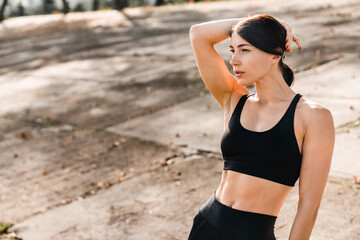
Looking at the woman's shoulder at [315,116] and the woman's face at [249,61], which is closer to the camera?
the woman's shoulder at [315,116]

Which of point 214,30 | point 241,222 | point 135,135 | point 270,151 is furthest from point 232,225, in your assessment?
point 135,135

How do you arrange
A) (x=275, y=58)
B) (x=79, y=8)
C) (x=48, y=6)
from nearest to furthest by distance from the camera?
(x=275, y=58) → (x=79, y=8) → (x=48, y=6)

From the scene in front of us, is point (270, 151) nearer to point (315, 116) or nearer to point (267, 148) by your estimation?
point (267, 148)

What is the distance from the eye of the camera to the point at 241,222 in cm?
263

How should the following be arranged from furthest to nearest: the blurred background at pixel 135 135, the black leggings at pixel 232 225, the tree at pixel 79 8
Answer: the tree at pixel 79 8, the blurred background at pixel 135 135, the black leggings at pixel 232 225

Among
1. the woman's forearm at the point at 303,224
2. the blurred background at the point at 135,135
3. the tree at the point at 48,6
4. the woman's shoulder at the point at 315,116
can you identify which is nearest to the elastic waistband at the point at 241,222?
the woman's forearm at the point at 303,224

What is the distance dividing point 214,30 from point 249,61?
534mm

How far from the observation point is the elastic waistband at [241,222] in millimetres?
2613

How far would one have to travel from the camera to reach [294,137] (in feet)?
8.31

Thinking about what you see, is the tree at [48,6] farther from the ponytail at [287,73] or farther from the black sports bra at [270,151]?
the black sports bra at [270,151]

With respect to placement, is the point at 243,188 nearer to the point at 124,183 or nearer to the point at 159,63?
the point at 124,183

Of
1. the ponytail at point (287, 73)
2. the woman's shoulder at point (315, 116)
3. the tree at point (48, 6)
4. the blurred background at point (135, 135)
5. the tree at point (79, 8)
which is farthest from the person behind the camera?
the tree at point (79, 8)

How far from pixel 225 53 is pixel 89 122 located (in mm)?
4778

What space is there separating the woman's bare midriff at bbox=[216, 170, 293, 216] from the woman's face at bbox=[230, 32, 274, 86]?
50 cm
